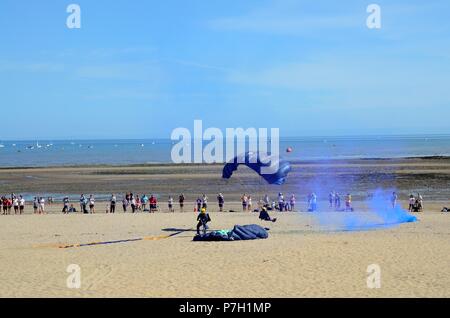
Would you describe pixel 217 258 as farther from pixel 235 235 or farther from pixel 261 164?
pixel 261 164

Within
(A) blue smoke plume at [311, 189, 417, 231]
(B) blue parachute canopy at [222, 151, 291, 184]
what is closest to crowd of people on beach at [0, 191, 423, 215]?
(A) blue smoke plume at [311, 189, 417, 231]

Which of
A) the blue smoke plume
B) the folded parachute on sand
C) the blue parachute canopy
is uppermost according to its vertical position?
the blue parachute canopy

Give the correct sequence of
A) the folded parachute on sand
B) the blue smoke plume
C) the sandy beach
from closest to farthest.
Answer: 1. the sandy beach
2. the folded parachute on sand
3. the blue smoke plume

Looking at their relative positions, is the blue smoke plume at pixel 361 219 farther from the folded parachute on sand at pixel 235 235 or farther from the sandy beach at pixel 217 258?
the folded parachute on sand at pixel 235 235

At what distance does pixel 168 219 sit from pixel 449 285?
16.0 metres

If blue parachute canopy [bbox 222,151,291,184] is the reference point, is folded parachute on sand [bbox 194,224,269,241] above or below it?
below

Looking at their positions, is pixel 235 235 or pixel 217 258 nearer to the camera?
pixel 217 258

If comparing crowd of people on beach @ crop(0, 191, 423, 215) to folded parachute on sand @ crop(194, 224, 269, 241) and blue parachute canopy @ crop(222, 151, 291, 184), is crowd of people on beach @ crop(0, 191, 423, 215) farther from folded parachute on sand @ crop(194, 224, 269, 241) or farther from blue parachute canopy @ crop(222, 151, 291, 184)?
folded parachute on sand @ crop(194, 224, 269, 241)

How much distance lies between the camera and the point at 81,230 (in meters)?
23.1

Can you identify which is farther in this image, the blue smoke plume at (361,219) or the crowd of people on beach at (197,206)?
the crowd of people on beach at (197,206)

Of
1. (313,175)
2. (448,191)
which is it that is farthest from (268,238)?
(313,175)

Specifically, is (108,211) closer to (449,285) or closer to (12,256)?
(12,256)

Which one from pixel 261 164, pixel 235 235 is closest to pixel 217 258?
pixel 235 235

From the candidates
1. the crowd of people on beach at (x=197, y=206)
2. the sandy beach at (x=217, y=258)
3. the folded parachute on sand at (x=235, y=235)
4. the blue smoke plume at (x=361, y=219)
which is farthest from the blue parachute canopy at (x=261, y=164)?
the crowd of people on beach at (x=197, y=206)
